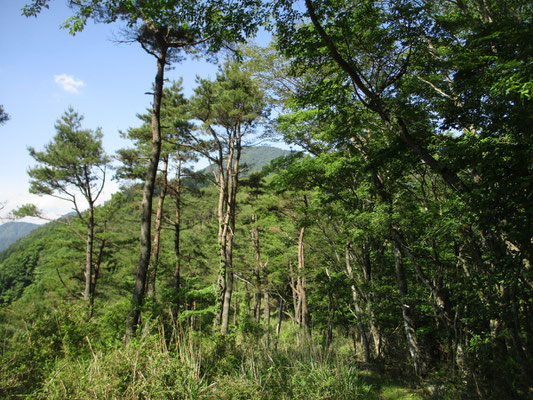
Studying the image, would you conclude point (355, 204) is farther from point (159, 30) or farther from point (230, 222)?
point (159, 30)

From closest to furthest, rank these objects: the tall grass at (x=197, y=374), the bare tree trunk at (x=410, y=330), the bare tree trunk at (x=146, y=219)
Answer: the tall grass at (x=197, y=374), the bare tree trunk at (x=146, y=219), the bare tree trunk at (x=410, y=330)

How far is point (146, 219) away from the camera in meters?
5.80

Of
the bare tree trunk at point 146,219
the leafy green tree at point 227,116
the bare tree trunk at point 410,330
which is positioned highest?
the leafy green tree at point 227,116

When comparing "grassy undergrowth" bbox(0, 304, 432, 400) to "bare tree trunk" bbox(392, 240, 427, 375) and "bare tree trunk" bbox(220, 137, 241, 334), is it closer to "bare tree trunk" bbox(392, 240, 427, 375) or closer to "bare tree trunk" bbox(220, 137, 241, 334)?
"bare tree trunk" bbox(392, 240, 427, 375)

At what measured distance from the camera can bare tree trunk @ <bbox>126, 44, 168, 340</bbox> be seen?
5.00 metres

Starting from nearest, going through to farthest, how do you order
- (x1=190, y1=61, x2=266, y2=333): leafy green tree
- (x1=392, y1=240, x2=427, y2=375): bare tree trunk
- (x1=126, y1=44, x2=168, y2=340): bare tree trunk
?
(x1=126, y1=44, x2=168, y2=340): bare tree trunk, (x1=392, y1=240, x2=427, y2=375): bare tree trunk, (x1=190, y1=61, x2=266, y2=333): leafy green tree

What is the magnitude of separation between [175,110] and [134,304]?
9005 millimetres

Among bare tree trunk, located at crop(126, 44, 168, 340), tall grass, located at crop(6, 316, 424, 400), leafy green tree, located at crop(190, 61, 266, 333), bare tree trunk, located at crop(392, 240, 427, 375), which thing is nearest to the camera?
tall grass, located at crop(6, 316, 424, 400)

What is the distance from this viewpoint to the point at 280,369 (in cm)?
443

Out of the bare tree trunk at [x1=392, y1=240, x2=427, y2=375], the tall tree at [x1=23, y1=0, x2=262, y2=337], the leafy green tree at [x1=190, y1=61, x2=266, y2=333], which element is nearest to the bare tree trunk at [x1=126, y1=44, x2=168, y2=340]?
the tall tree at [x1=23, y1=0, x2=262, y2=337]

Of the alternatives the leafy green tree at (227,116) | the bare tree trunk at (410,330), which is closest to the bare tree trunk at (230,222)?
the leafy green tree at (227,116)

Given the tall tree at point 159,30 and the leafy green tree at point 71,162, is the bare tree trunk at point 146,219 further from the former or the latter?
the leafy green tree at point 71,162

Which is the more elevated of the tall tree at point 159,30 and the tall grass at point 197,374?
the tall tree at point 159,30

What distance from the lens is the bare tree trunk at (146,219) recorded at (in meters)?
5.00
